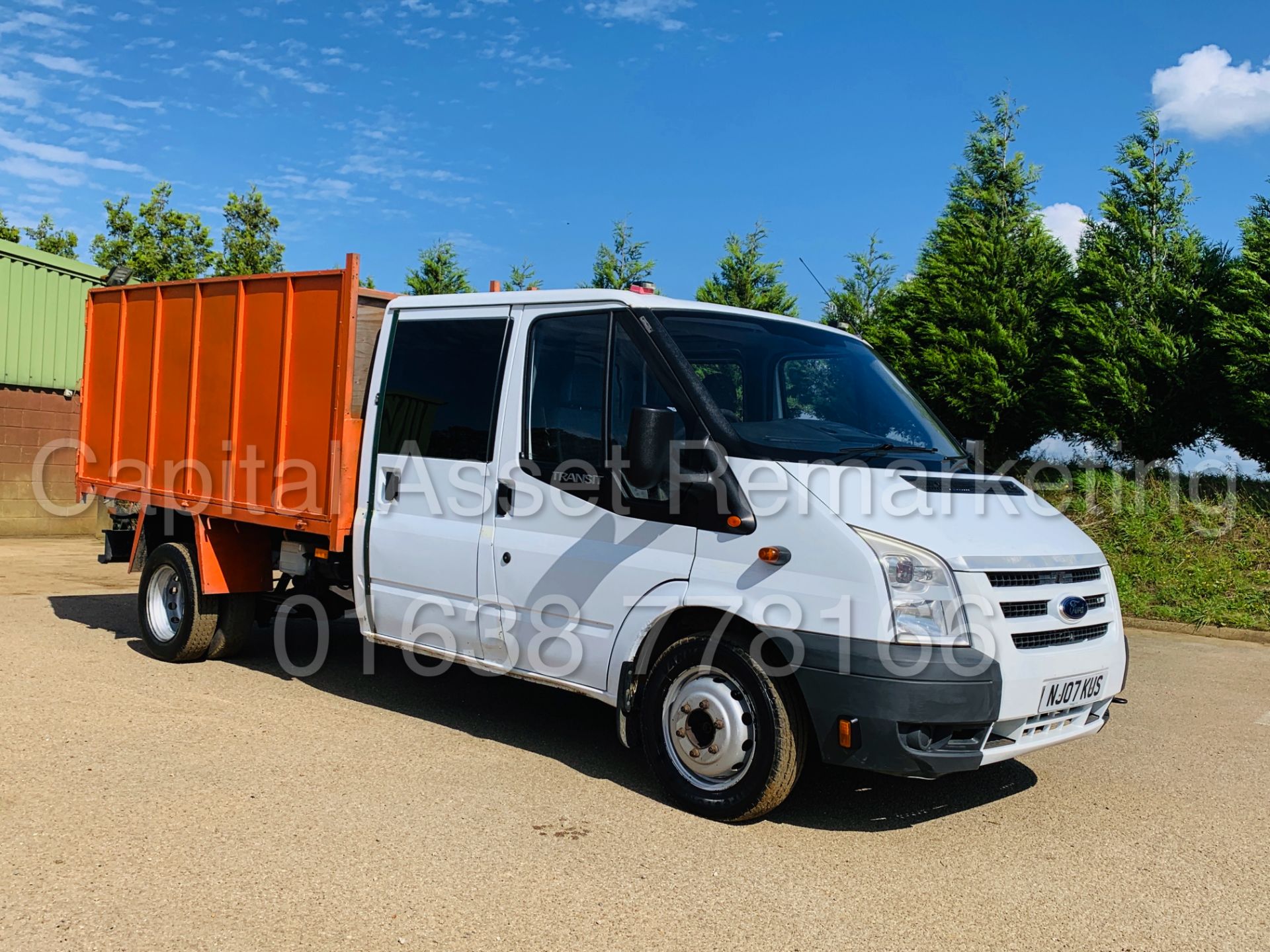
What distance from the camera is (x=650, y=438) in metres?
4.64

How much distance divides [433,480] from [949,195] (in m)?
11.4

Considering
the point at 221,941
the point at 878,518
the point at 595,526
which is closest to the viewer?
the point at 221,941

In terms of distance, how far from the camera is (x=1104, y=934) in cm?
382

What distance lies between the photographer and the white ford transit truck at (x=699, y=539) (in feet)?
14.6

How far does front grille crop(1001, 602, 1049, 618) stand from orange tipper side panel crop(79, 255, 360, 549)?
365 cm

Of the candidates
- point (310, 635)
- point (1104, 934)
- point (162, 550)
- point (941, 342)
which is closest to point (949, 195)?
point (941, 342)

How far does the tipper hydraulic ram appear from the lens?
6.51 metres

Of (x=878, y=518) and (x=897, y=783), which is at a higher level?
(x=878, y=518)

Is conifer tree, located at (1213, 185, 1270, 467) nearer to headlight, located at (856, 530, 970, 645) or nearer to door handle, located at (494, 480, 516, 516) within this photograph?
headlight, located at (856, 530, 970, 645)

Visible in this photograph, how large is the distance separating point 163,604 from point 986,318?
33.5 ft

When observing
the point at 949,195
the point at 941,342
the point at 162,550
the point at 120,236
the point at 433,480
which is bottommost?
the point at 162,550

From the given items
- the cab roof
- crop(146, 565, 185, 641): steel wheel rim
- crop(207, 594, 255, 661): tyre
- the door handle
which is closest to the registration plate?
the cab roof

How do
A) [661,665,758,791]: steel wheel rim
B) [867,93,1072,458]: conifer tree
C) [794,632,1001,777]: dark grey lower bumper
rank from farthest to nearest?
[867,93,1072,458]: conifer tree
[661,665,758,791]: steel wheel rim
[794,632,1001,777]: dark grey lower bumper

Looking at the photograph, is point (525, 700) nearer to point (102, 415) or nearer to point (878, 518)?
point (878, 518)
